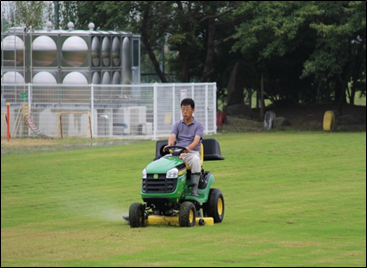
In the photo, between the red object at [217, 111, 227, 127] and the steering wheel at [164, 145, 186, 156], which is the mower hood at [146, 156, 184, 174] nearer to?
the steering wheel at [164, 145, 186, 156]

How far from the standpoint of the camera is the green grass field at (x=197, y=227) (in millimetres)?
8547

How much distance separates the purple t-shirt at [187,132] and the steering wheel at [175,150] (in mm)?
90

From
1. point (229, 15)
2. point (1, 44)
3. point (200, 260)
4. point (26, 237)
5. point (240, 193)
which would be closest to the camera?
point (200, 260)

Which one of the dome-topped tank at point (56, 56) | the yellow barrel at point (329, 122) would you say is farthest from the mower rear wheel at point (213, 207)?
the yellow barrel at point (329, 122)

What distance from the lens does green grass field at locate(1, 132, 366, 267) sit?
336 inches

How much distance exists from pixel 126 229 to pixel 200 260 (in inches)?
107

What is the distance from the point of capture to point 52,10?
45344 mm

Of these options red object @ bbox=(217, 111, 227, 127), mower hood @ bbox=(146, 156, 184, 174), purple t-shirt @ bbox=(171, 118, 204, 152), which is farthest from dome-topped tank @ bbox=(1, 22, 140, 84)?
mower hood @ bbox=(146, 156, 184, 174)

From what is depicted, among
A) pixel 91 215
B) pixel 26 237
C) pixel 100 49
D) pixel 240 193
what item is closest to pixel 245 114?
pixel 100 49

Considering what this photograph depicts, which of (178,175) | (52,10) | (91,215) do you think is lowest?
(91,215)

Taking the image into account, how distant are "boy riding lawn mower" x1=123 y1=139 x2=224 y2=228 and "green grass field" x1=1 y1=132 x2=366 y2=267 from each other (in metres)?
0.23

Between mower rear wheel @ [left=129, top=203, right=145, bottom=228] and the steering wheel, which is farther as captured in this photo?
the steering wheel

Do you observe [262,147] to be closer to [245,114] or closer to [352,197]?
[352,197]

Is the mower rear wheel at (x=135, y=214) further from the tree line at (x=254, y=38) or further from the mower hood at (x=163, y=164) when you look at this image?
the tree line at (x=254, y=38)
